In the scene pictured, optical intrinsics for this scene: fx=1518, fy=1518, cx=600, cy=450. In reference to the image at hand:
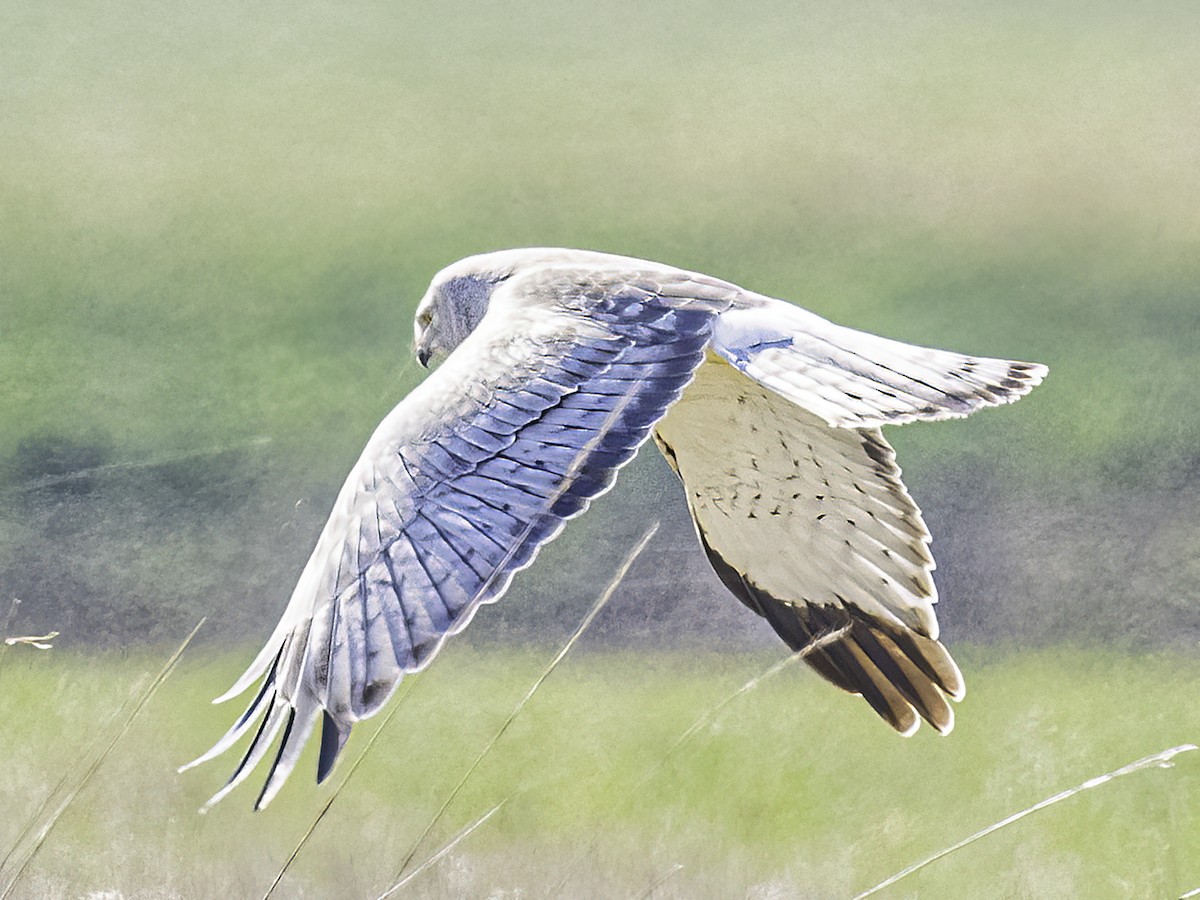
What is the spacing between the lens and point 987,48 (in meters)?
3.92

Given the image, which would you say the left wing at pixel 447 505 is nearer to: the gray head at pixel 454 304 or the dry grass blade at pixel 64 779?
the gray head at pixel 454 304

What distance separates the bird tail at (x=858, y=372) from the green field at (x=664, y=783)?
1.47 metres

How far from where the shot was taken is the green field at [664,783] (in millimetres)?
3553

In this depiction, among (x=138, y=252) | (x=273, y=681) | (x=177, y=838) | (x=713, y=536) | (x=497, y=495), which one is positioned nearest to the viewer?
(x=273, y=681)

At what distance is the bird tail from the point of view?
219cm

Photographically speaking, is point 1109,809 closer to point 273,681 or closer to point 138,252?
point 273,681

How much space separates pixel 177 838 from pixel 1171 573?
2.46 metres

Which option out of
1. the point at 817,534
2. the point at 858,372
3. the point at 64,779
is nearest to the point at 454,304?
the point at 817,534

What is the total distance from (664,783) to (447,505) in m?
1.84

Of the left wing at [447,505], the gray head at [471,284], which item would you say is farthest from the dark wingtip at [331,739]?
the gray head at [471,284]

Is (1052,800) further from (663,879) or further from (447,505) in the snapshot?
Answer: (447,505)

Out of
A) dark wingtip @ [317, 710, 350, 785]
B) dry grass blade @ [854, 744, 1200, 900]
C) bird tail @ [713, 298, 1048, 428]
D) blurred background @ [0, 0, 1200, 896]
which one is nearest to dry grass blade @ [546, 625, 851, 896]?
blurred background @ [0, 0, 1200, 896]

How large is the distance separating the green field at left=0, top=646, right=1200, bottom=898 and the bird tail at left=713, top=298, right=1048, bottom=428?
4.82 feet

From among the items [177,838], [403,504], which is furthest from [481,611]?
[403,504]
